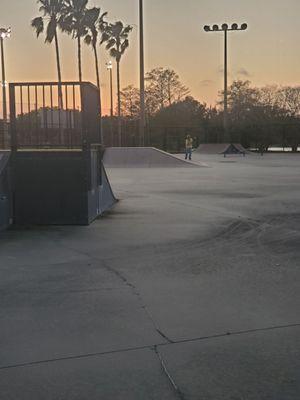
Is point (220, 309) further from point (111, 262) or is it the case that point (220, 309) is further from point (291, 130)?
point (291, 130)

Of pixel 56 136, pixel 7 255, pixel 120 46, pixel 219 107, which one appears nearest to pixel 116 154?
pixel 56 136

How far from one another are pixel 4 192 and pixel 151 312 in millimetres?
5689

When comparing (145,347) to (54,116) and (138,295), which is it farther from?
(54,116)

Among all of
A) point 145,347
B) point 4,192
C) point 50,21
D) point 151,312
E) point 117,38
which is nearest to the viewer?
point 145,347

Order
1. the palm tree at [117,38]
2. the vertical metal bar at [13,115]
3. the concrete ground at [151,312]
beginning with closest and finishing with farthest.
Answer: the concrete ground at [151,312]
the vertical metal bar at [13,115]
the palm tree at [117,38]

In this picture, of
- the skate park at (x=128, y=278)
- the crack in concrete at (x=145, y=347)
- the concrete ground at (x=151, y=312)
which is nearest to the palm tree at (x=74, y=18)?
the skate park at (x=128, y=278)

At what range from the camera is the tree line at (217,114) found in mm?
57113

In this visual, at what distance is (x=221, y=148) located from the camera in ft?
171

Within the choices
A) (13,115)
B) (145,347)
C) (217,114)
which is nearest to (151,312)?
(145,347)

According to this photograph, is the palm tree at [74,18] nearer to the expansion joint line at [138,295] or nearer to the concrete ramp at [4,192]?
the concrete ramp at [4,192]

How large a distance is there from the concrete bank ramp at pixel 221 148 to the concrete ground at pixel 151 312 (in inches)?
1654

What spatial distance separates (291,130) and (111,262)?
52.7 meters

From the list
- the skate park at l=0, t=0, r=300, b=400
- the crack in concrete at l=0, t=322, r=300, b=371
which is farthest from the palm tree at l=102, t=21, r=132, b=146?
the crack in concrete at l=0, t=322, r=300, b=371

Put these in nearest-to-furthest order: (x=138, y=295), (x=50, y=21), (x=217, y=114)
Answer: (x=138, y=295)
(x=50, y=21)
(x=217, y=114)
